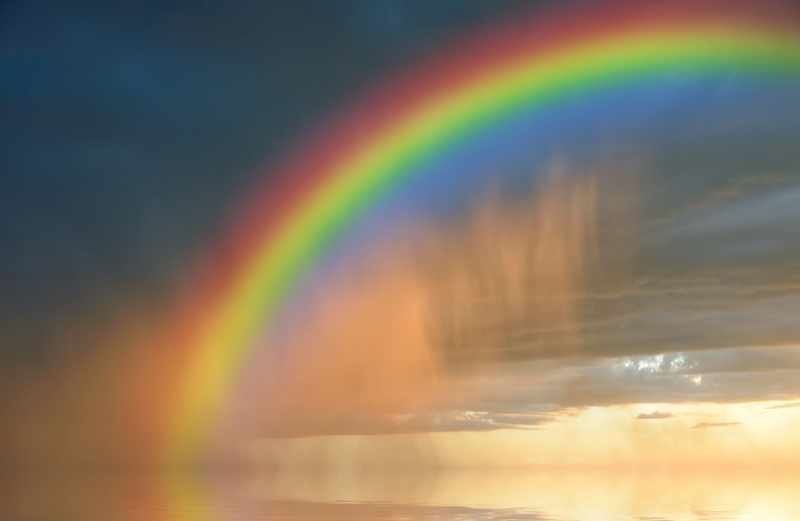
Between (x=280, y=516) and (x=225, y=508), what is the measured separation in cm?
843

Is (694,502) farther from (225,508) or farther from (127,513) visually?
(127,513)

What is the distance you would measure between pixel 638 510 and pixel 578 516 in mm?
5691

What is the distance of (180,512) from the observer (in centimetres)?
5041

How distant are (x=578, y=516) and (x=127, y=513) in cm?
1973

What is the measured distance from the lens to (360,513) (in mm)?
48344

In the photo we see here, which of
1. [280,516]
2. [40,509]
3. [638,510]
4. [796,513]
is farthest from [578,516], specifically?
[40,509]

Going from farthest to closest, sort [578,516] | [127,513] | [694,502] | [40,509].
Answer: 1. [694,502]
2. [40,509]
3. [127,513]
4. [578,516]

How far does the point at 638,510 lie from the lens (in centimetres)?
5047

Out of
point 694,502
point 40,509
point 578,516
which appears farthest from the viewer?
point 694,502

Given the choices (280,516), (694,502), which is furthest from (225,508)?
(694,502)

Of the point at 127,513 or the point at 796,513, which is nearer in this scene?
the point at 796,513

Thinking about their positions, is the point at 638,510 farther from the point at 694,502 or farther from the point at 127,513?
the point at 127,513

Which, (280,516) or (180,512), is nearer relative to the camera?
(280,516)

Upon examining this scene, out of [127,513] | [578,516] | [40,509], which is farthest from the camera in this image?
[40,509]
